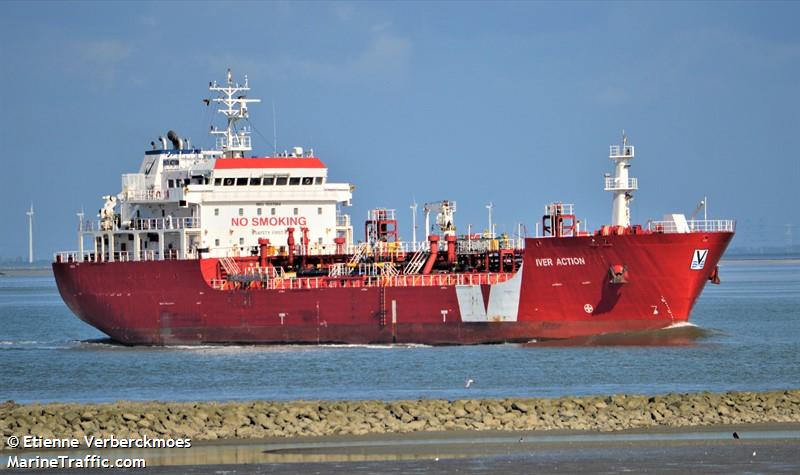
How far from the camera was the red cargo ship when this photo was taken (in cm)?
4028

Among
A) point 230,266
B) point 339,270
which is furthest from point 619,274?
point 230,266

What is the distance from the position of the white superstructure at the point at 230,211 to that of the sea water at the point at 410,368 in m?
3.83

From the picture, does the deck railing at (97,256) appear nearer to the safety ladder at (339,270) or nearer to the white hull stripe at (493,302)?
the safety ladder at (339,270)

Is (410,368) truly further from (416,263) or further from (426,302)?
(416,263)

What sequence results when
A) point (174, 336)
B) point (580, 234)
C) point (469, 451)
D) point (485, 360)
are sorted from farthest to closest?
1. point (174, 336)
2. point (580, 234)
3. point (485, 360)
4. point (469, 451)

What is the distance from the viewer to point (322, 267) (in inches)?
1807

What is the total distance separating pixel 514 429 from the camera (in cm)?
2462

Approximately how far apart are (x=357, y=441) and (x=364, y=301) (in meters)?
19.4

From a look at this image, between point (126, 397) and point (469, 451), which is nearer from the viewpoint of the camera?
point (469, 451)

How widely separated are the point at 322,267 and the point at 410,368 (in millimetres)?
10471

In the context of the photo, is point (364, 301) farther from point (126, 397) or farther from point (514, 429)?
point (514, 429)

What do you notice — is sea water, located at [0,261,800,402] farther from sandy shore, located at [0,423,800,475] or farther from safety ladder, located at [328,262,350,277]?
sandy shore, located at [0,423,800,475]

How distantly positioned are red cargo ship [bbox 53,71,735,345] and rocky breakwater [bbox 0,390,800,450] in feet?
46.1

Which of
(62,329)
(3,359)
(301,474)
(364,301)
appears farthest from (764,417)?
(62,329)
